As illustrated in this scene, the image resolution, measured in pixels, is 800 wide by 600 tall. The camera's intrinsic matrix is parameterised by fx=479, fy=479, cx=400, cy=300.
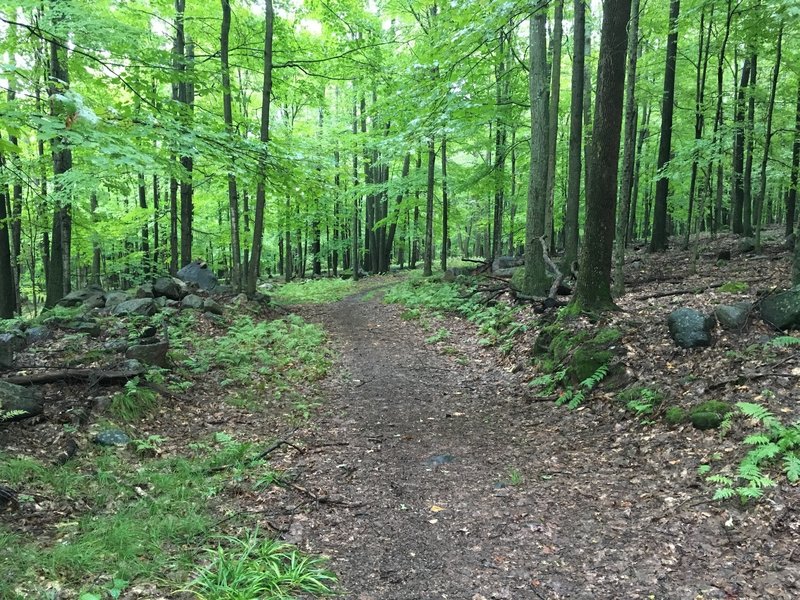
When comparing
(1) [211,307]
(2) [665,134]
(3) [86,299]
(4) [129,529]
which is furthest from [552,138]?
(3) [86,299]

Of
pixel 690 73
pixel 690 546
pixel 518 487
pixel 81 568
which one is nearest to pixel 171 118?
pixel 81 568

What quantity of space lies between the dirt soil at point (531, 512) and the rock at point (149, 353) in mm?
3088

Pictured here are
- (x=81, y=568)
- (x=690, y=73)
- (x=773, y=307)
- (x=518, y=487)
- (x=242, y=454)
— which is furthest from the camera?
(x=690, y=73)

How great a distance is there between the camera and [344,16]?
1337 cm

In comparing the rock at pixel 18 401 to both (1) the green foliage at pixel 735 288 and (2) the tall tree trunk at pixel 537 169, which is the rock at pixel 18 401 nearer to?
(2) the tall tree trunk at pixel 537 169

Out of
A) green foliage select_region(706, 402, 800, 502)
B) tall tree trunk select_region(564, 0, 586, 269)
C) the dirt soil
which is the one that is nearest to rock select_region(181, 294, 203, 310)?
the dirt soil

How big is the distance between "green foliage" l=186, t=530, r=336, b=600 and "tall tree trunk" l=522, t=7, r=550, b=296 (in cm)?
886

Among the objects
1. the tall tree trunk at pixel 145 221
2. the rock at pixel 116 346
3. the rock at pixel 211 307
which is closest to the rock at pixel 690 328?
the rock at pixel 116 346

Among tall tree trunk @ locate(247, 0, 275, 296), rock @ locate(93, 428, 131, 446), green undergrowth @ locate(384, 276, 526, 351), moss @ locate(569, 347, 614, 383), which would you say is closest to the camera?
rock @ locate(93, 428, 131, 446)

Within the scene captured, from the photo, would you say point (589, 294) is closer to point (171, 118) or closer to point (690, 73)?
point (171, 118)

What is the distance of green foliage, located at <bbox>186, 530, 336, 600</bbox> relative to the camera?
3189 mm

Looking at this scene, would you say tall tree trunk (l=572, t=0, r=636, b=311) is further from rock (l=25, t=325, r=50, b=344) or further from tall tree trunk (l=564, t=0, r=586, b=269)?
rock (l=25, t=325, r=50, b=344)

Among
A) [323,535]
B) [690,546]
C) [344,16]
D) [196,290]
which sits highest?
[344,16]

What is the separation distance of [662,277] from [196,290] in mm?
12575
